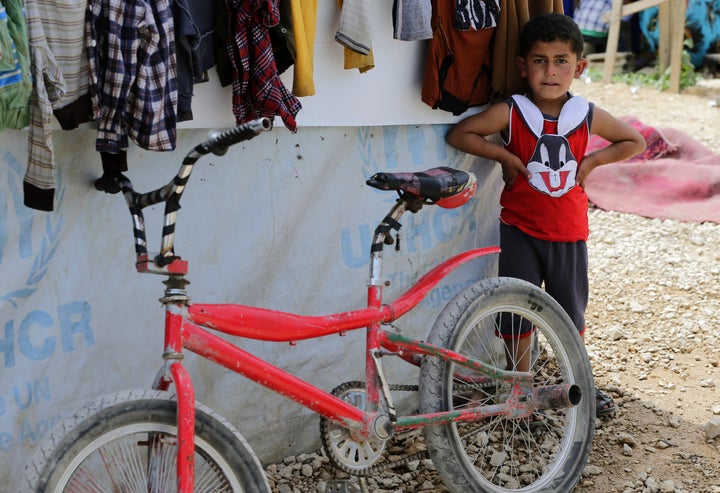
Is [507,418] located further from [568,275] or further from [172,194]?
[172,194]

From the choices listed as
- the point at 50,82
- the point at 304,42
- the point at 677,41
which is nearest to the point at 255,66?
the point at 304,42

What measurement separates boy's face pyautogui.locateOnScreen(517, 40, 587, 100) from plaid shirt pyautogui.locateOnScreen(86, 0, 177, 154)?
1612 millimetres

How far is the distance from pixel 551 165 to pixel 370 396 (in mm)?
1297

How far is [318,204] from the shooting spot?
324 centimetres

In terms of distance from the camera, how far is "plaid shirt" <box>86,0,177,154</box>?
230 centimetres

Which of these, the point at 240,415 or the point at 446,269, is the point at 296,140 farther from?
the point at 240,415

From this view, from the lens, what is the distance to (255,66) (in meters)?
2.65

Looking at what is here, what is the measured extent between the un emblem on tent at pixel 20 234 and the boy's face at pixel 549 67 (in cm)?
190

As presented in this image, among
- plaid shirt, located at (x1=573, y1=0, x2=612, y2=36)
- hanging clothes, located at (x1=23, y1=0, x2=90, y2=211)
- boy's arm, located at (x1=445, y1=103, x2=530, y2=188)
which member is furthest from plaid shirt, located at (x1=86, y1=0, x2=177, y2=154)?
plaid shirt, located at (x1=573, y1=0, x2=612, y2=36)

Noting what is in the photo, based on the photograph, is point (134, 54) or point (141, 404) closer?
point (141, 404)

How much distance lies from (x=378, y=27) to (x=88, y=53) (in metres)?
1.26

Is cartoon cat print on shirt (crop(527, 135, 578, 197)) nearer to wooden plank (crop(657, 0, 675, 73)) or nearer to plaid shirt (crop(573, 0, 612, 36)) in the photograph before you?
wooden plank (crop(657, 0, 675, 73))

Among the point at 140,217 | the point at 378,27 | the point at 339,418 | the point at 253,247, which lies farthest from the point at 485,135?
the point at 140,217

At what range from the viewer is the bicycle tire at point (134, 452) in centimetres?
206
